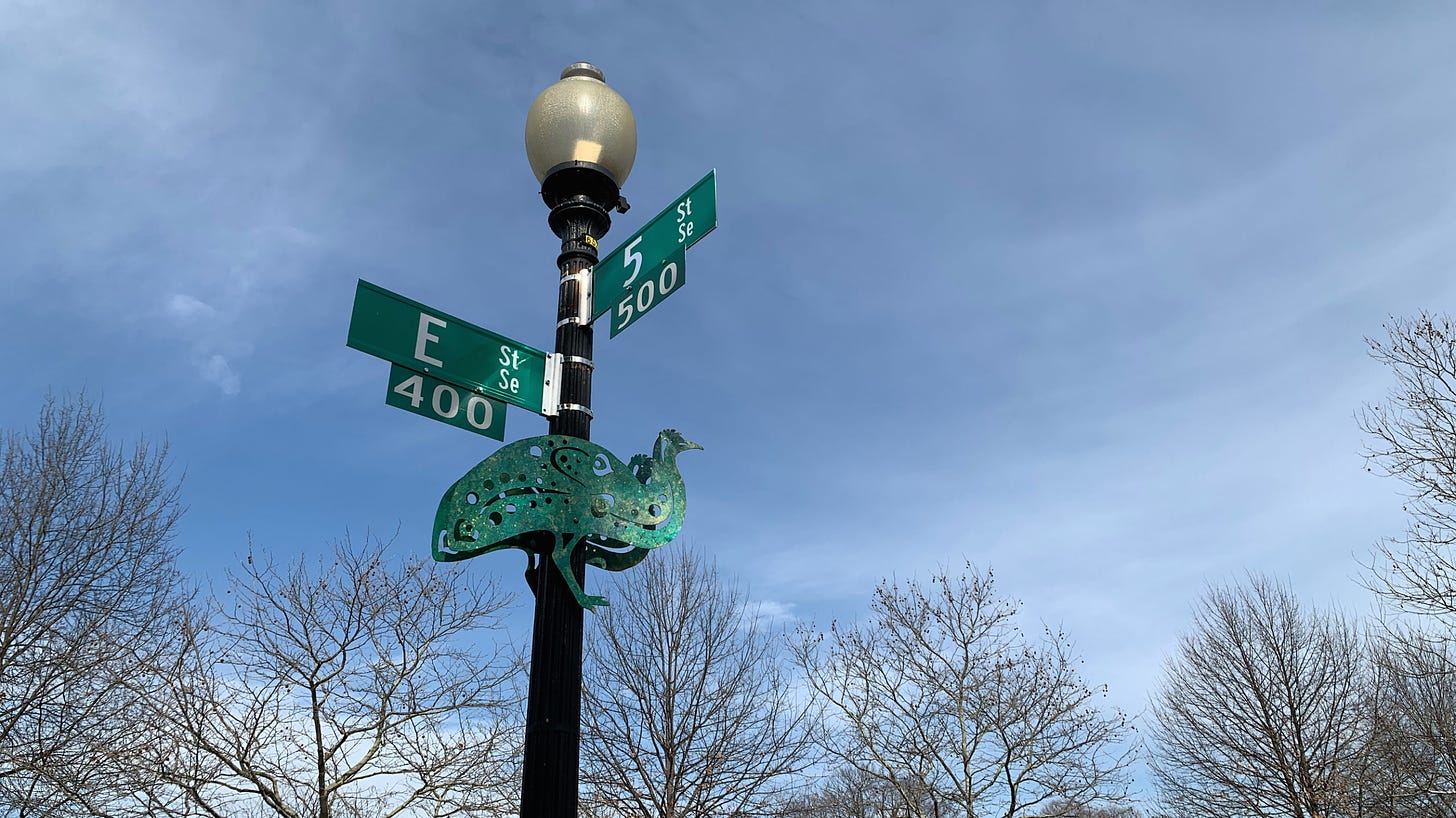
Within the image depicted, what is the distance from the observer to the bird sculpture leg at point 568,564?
357 centimetres

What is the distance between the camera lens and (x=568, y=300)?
4266 mm

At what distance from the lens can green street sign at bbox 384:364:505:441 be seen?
3.77 meters

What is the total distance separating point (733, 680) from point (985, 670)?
5.45m

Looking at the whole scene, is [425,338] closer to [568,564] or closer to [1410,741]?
[568,564]

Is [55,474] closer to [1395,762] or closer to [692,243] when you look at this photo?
[692,243]

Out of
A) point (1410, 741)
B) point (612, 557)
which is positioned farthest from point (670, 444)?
point (1410, 741)

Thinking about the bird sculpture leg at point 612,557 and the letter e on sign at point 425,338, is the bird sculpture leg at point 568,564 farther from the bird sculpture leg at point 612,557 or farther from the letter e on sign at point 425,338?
the letter e on sign at point 425,338

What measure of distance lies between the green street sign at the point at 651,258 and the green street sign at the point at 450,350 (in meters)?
0.35

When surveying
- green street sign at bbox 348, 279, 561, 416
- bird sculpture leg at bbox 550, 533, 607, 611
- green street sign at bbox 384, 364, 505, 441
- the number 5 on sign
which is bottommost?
bird sculpture leg at bbox 550, 533, 607, 611

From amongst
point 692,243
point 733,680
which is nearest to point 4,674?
point 733,680

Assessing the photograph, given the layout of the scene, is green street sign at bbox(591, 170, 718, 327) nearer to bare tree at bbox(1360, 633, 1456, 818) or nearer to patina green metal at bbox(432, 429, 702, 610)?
patina green metal at bbox(432, 429, 702, 610)

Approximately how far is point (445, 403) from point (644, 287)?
91 cm

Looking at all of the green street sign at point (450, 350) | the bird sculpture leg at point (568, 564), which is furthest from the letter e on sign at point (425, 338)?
the bird sculpture leg at point (568, 564)

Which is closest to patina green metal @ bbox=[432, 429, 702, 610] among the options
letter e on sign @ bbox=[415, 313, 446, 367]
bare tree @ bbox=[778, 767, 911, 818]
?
letter e on sign @ bbox=[415, 313, 446, 367]
